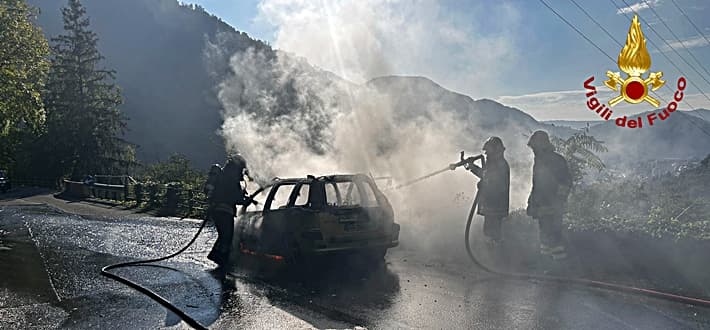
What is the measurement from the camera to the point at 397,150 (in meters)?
17.1

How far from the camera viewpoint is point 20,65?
19125mm

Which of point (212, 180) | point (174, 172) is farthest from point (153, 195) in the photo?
point (212, 180)

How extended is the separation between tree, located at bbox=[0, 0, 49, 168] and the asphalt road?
9.25 m

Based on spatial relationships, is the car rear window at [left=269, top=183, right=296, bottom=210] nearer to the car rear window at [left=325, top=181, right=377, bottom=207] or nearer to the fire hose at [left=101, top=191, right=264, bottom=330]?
the fire hose at [left=101, top=191, right=264, bottom=330]

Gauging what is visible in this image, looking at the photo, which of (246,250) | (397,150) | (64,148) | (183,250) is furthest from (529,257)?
(64,148)

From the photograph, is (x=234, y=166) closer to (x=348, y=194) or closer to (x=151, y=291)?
(x=348, y=194)

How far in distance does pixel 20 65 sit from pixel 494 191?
16554 mm

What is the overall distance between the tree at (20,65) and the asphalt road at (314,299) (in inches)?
364

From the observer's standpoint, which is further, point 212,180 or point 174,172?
point 174,172

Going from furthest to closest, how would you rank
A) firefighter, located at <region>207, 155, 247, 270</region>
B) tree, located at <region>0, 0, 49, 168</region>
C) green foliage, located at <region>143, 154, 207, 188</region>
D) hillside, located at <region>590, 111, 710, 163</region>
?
green foliage, located at <region>143, 154, 207, 188</region>
hillside, located at <region>590, 111, 710, 163</region>
tree, located at <region>0, 0, 49, 168</region>
firefighter, located at <region>207, 155, 247, 270</region>

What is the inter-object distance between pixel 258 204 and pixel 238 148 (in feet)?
26.8

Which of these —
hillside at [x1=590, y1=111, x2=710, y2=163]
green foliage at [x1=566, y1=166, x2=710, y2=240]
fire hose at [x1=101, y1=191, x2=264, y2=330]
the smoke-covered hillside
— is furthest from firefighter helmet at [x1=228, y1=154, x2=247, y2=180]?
hillside at [x1=590, y1=111, x2=710, y2=163]

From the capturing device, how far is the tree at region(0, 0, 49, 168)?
18434 millimetres

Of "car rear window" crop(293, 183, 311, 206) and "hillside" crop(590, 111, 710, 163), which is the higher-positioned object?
"hillside" crop(590, 111, 710, 163)
